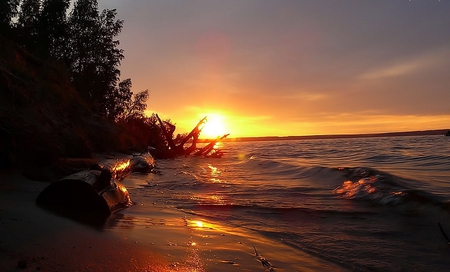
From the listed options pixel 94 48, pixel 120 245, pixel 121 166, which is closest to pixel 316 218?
pixel 120 245

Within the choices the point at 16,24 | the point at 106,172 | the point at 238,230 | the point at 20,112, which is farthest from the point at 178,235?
the point at 16,24

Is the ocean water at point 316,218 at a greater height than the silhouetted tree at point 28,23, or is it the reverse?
the silhouetted tree at point 28,23

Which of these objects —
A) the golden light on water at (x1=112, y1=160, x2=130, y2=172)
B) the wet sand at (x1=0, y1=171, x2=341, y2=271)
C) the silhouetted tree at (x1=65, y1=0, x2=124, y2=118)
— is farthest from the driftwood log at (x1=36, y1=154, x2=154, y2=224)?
the silhouetted tree at (x1=65, y1=0, x2=124, y2=118)

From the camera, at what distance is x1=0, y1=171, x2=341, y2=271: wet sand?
2.91 m

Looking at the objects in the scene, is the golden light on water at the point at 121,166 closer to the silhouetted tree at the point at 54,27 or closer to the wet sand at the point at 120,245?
the wet sand at the point at 120,245

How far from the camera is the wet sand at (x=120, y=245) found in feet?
9.53

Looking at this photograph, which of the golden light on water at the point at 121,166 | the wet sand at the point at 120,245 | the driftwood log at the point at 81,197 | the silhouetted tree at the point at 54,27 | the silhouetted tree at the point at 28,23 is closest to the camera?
the wet sand at the point at 120,245

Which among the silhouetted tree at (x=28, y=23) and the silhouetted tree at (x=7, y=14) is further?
the silhouetted tree at (x=28, y=23)

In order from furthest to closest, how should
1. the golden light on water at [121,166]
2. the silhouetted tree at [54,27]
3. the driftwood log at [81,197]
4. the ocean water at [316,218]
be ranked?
the silhouetted tree at [54,27]
the golden light on water at [121,166]
the driftwood log at [81,197]
the ocean water at [316,218]

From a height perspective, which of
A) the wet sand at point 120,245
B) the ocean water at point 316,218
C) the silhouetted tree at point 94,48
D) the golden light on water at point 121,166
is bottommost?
the ocean water at point 316,218

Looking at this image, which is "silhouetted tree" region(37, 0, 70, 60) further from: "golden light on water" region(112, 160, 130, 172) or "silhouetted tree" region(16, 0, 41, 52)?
"golden light on water" region(112, 160, 130, 172)

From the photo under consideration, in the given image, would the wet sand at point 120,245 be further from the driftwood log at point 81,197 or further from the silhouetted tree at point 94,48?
the silhouetted tree at point 94,48

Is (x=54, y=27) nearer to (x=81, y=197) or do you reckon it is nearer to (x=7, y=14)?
(x=7, y=14)

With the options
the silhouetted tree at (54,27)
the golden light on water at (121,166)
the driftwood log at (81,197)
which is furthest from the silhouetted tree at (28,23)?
the driftwood log at (81,197)
